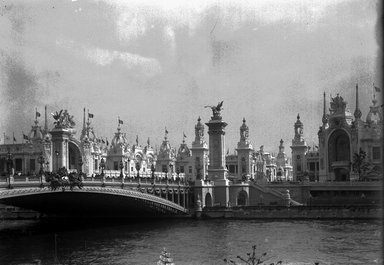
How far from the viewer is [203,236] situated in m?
57.4

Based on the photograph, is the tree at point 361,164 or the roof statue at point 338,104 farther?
the roof statue at point 338,104

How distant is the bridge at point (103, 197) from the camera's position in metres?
52.9

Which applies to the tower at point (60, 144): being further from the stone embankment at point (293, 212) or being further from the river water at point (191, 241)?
the stone embankment at point (293, 212)

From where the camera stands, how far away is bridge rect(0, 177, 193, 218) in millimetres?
52906

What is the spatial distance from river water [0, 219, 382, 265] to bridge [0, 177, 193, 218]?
2151mm

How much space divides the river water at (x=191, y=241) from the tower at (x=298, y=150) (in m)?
47.8

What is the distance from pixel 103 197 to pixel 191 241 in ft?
44.3

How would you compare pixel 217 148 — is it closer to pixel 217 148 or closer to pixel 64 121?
pixel 217 148

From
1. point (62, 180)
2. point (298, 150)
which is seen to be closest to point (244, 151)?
point (298, 150)

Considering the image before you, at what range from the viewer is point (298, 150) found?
387 ft

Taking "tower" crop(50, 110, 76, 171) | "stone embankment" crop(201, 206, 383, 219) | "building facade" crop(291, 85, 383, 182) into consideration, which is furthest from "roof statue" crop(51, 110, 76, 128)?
"building facade" crop(291, 85, 383, 182)

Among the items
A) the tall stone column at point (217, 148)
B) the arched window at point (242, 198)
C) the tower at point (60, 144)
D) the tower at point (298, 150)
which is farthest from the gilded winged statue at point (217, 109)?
the tower at point (298, 150)

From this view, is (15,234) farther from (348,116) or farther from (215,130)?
(348,116)

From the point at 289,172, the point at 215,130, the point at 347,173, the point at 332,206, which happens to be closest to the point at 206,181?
the point at 215,130
